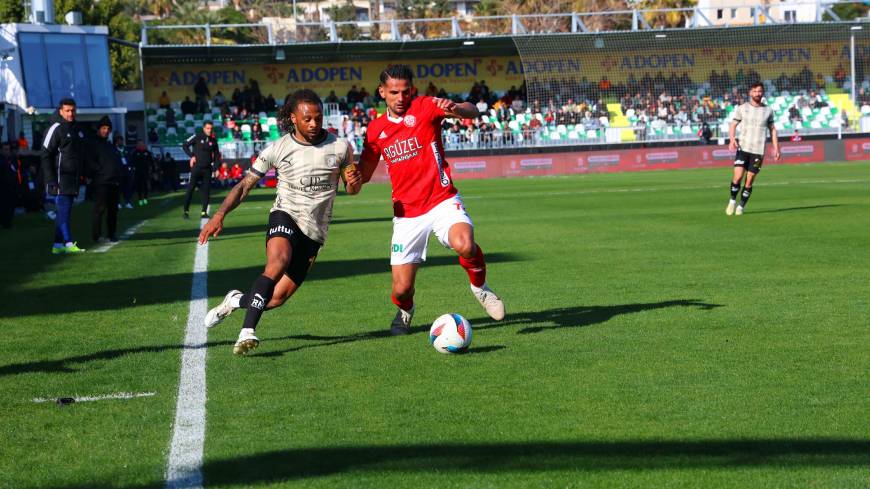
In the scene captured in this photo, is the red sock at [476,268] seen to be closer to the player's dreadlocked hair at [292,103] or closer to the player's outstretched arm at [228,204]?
the player's dreadlocked hair at [292,103]

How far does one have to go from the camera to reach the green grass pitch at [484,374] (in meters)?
5.02

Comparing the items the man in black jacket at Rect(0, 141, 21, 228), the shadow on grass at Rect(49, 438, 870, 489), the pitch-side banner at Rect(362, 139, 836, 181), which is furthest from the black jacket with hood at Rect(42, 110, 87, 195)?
the pitch-side banner at Rect(362, 139, 836, 181)

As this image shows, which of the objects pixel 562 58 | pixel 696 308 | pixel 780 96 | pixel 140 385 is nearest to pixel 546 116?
pixel 562 58

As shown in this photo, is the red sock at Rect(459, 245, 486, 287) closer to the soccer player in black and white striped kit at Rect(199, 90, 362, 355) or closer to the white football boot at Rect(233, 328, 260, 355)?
the soccer player in black and white striped kit at Rect(199, 90, 362, 355)

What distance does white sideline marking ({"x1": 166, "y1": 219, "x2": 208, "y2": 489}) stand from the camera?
195 inches

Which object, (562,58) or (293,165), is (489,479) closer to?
(293,165)

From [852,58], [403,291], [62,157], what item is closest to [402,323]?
[403,291]

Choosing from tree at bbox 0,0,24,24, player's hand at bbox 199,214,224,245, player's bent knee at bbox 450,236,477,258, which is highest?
tree at bbox 0,0,24,24

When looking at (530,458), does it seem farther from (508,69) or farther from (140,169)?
(508,69)

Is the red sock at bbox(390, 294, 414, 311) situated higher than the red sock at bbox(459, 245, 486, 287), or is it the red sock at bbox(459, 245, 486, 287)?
the red sock at bbox(459, 245, 486, 287)

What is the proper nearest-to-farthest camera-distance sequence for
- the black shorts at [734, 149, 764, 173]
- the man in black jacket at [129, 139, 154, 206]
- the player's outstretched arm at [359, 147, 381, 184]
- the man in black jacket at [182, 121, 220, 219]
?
the player's outstretched arm at [359, 147, 381, 184] → the black shorts at [734, 149, 764, 173] → the man in black jacket at [182, 121, 220, 219] → the man in black jacket at [129, 139, 154, 206]

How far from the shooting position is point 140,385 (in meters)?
7.02

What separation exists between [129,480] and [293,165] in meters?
3.75

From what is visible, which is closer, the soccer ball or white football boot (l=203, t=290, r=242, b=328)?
the soccer ball
